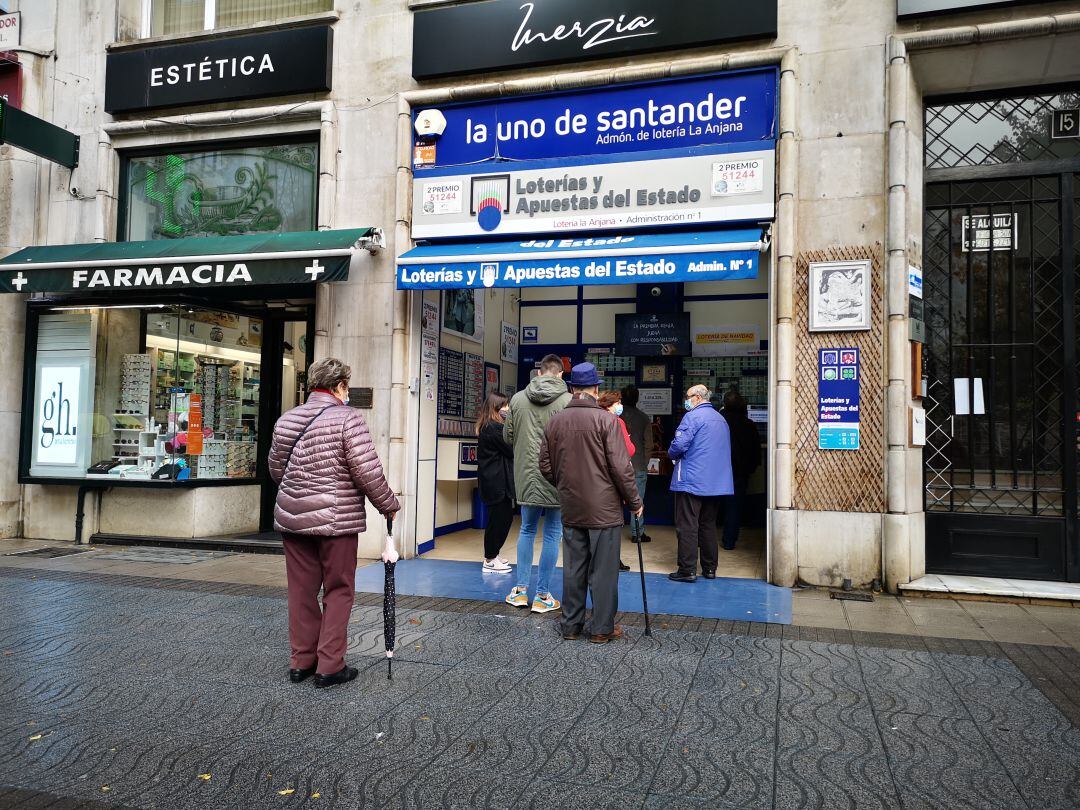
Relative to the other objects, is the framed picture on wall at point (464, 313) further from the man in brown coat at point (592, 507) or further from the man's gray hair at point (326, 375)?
the man's gray hair at point (326, 375)

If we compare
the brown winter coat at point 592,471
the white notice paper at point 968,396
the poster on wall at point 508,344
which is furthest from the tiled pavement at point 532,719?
the poster on wall at point 508,344

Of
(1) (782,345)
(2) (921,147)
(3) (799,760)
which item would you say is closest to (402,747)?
(3) (799,760)

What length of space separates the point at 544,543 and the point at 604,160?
395cm

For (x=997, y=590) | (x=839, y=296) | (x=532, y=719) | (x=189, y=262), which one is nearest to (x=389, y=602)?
(x=532, y=719)

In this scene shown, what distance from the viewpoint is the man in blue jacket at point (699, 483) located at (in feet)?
23.4

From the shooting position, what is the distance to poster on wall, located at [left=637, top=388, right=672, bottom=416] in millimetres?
10883

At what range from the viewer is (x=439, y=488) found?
924 centimetres

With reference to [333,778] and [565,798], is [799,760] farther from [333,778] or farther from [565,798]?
[333,778]

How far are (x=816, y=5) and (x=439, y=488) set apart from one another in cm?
632

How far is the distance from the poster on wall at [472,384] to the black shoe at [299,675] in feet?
18.2

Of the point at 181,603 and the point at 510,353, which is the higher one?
the point at 510,353

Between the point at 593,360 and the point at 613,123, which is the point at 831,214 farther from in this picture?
the point at 593,360

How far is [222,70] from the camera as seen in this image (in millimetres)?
9047

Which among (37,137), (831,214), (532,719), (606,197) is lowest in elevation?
(532,719)
